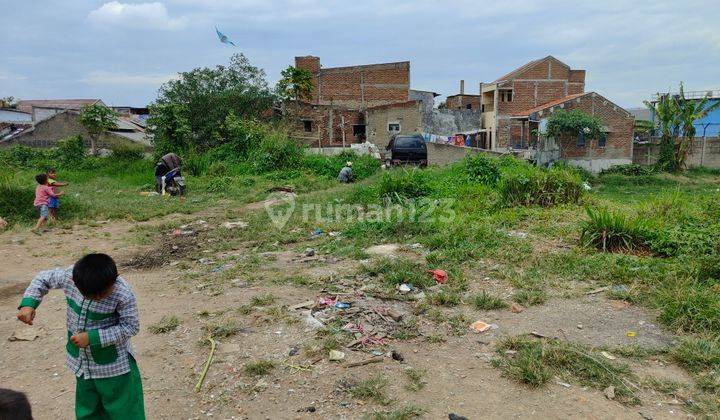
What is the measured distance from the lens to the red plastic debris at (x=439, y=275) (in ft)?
16.1

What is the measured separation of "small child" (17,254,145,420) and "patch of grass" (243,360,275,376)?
0.95 meters

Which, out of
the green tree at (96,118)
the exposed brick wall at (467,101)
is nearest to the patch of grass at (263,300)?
the green tree at (96,118)

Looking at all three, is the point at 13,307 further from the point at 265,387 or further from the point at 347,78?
the point at 347,78

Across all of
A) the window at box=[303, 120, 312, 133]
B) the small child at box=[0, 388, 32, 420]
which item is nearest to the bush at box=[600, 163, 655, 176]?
the window at box=[303, 120, 312, 133]

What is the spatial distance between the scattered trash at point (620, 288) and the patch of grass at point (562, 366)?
132 cm

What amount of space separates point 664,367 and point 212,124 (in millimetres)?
17825

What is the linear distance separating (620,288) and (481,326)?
64.5 inches

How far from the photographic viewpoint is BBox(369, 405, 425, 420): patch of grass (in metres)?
2.71

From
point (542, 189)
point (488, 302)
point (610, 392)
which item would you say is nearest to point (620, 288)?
point (488, 302)

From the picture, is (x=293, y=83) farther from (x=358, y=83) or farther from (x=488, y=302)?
(x=488, y=302)

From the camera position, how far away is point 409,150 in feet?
50.9

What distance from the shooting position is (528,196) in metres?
7.72

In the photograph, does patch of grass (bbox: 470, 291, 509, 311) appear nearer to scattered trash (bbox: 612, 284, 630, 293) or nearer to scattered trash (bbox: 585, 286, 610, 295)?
scattered trash (bbox: 585, 286, 610, 295)

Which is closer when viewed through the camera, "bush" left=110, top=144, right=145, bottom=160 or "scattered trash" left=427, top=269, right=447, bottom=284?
"scattered trash" left=427, top=269, right=447, bottom=284
